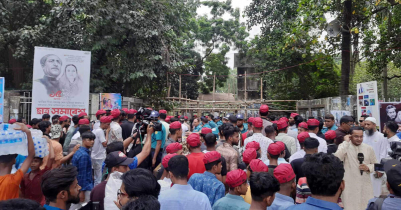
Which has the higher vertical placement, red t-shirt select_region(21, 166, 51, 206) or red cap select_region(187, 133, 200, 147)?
red cap select_region(187, 133, 200, 147)

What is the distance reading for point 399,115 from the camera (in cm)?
997

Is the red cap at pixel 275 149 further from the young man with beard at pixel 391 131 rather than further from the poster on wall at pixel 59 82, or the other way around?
the poster on wall at pixel 59 82

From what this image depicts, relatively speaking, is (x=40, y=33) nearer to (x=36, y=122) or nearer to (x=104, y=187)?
(x=36, y=122)

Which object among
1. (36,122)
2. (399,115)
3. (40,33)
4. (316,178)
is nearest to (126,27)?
(40,33)

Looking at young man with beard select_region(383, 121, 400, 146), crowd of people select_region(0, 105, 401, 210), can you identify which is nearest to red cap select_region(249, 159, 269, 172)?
crowd of people select_region(0, 105, 401, 210)

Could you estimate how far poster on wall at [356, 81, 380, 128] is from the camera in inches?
352

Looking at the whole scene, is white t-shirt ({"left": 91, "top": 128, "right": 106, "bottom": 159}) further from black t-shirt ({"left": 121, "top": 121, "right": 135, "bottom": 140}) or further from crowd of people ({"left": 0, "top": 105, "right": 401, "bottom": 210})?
black t-shirt ({"left": 121, "top": 121, "right": 135, "bottom": 140})

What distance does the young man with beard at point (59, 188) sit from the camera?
263 centimetres

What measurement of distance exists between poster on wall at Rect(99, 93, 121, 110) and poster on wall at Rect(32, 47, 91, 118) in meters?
1.06

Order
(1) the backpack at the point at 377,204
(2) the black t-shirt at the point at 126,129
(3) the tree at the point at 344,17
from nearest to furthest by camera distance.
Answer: (1) the backpack at the point at 377,204, (2) the black t-shirt at the point at 126,129, (3) the tree at the point at 344,17

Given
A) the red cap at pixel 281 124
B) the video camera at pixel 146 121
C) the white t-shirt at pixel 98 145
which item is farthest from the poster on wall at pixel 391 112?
the white t-shirt at pixel 98 145

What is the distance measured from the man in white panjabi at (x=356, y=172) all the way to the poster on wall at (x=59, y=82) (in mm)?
8423

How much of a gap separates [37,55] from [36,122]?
15.7ft

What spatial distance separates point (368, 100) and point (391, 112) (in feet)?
4.70
